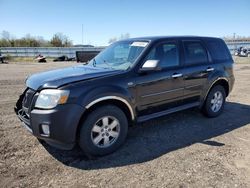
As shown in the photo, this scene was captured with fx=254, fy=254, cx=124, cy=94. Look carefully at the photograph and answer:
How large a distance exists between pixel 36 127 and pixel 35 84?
692 millimetres

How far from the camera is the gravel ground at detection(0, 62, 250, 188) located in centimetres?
326

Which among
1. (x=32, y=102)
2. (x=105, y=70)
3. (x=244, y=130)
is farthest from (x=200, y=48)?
(x=32, y=102)

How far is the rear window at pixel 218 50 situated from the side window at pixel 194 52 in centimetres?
26

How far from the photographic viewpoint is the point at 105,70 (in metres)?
4.21

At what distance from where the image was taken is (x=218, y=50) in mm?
5875

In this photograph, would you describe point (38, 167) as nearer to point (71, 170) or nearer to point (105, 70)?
point (71, 170)

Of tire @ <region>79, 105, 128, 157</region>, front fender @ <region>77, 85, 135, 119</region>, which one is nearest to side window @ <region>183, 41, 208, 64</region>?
front fender @ <region>77, 85, 135, 119</region>

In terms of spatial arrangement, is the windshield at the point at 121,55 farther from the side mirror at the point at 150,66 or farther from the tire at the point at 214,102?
the tire at the point at 214,102

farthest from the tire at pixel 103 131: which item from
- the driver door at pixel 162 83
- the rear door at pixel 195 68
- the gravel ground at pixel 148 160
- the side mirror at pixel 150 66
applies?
the rear door at pixel 195 68

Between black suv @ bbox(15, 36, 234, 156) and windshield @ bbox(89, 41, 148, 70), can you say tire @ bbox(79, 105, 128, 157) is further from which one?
windshield @ bbox(89, 41, 148, 70)

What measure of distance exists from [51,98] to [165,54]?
7.54 ft

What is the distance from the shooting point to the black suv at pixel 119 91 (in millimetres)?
3506

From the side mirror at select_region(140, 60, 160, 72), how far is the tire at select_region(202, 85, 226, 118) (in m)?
2.04

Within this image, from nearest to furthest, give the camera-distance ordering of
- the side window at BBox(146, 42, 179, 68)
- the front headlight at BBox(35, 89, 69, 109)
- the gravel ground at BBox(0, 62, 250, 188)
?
1. the gravel ground at BBox(0, 62, 250, 188)
2. the front headlight at BBox(35, 89, 69, 109)
3. the side window at BBox(146, 42, 179, 68)
